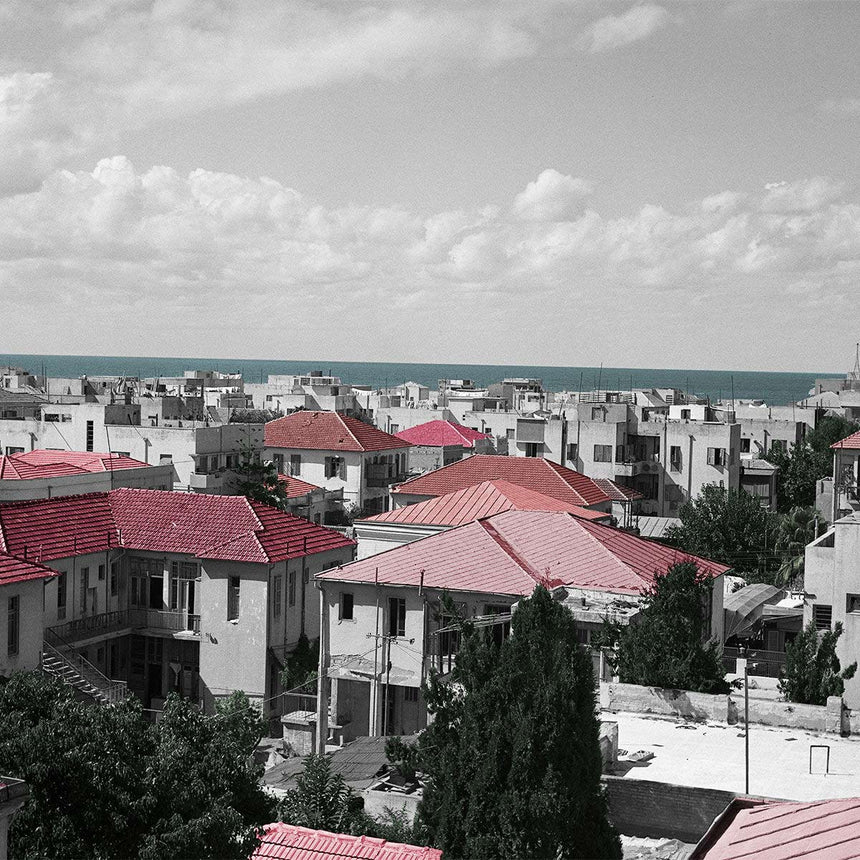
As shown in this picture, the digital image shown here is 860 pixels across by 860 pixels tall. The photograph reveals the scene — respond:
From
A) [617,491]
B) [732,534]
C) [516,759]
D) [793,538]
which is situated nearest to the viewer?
[516,759]

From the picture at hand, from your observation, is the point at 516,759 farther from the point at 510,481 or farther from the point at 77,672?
the point at 510,481

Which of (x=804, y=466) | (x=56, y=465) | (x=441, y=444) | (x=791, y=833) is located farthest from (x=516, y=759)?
(x=441, y=444)

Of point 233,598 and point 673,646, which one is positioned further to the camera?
point 233,598

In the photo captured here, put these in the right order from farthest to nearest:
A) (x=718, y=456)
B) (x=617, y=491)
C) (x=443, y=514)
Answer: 1. (x=718, y=456)
2. (x=617, y=491)
3. (x=443, y=514)

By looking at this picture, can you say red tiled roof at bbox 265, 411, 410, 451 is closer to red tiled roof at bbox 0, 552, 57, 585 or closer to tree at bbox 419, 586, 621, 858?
red tiled roof at bbox 0, 552, 57, 585

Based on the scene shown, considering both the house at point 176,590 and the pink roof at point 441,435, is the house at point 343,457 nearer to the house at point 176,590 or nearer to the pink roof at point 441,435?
the pink roof at point 441,435

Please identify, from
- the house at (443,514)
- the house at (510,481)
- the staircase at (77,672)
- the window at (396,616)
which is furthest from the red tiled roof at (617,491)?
the staircase at (77,672)

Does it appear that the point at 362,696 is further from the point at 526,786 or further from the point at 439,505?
the point at 526,786

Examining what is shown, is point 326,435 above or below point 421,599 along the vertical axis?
above
